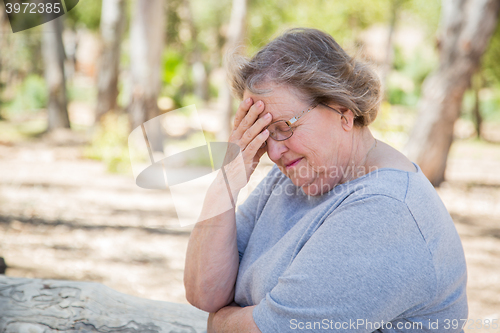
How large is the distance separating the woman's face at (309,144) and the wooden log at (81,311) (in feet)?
2.81

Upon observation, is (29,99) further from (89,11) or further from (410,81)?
(410,81)

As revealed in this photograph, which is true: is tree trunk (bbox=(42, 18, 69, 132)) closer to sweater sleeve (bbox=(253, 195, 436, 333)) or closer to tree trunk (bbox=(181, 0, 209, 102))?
tree trunk (bbox=(181, 0, 209, 102))

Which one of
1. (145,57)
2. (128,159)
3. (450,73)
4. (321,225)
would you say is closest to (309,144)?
(321,225)

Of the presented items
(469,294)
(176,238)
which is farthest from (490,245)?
(176,238)

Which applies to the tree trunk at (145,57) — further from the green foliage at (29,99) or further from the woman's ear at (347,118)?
the green foliage at (29,99)

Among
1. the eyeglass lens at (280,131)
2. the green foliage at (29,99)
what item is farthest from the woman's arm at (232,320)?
the green foliage at (29,99)

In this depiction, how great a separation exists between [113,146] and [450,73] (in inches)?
232

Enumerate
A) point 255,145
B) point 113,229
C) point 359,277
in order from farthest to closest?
point 113,229 → point 255,145 → point 359,277

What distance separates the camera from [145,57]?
7906 millimetres

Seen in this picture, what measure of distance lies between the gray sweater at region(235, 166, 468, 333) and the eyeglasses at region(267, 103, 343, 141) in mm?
269

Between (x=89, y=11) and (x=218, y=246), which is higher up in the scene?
(x=89, y=11)

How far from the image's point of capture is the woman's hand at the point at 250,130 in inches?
59.2

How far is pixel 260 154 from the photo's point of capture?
1710 millimetres

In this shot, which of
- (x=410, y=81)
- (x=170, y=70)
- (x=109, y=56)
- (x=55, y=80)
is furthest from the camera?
(x=410, y=81)
